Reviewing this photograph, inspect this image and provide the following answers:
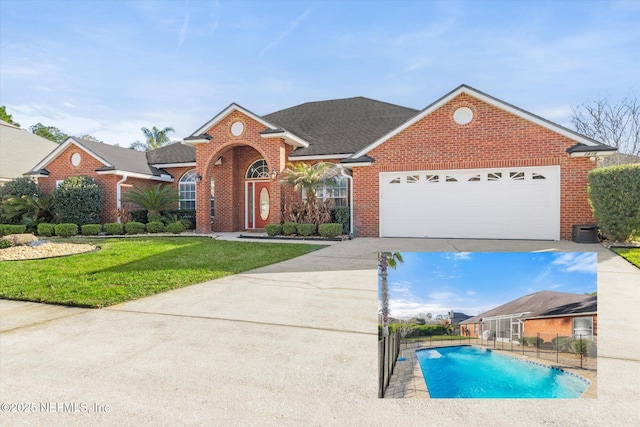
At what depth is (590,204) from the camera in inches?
462

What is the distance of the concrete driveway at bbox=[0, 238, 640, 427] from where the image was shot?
8.02 feet

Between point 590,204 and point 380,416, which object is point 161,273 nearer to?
point 380,416

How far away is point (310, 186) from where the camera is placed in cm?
1437

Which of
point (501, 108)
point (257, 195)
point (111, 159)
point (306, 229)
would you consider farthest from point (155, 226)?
point (501, 108)

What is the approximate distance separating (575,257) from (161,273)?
7.40 metres

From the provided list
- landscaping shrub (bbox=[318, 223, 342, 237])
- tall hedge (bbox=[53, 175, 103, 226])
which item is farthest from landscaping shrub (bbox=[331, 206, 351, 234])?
tall hedge (bbox=[53, 175, 103, 226])

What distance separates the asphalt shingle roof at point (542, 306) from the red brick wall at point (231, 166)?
47.3 feet

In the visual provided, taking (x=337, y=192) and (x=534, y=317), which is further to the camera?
(x=337, y=192)

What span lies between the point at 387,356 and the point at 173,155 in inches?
822

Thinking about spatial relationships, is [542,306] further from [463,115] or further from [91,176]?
[91,176]

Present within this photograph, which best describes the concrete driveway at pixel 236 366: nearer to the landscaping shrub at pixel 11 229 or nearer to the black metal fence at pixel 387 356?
the black metal fence at pixel 387 356

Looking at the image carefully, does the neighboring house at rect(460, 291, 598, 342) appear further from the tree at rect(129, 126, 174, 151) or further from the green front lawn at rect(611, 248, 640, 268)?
the tree at rect(129, 126, 174, 151)

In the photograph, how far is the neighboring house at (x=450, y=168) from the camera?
12.2m

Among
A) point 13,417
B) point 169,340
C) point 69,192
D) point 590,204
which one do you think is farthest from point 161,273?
point 69,192
